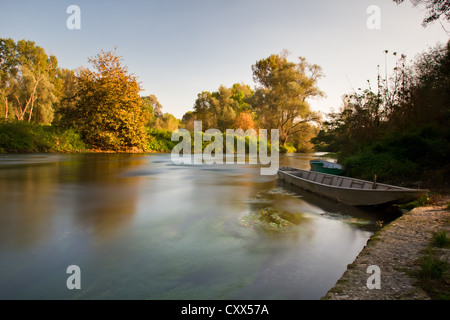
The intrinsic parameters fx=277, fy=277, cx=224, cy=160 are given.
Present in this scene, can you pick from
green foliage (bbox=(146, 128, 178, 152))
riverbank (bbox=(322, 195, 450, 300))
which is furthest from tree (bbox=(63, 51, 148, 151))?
riverbank (bbox=(322, 195, 450, 300))

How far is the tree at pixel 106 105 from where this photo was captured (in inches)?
1257

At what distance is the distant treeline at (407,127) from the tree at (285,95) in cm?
3094

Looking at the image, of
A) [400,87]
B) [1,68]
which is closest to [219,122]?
[1,68]

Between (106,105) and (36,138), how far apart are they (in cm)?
786

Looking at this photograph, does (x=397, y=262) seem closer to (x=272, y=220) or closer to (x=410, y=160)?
(x=272, y=220)

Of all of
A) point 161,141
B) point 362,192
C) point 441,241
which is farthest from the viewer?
point 161,141

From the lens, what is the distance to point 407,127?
1288 centimetres

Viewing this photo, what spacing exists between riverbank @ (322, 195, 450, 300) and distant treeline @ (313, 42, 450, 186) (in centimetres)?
511

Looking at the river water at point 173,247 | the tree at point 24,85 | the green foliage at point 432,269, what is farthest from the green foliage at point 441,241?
the tree at point 24,85

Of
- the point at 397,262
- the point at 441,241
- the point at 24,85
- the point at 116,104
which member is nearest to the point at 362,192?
the point at 441,241

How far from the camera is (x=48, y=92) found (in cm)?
5256

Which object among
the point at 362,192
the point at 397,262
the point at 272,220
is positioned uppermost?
the point at 362,192

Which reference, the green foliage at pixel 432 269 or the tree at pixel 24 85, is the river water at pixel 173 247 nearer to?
the green foliage at pixel 432 269

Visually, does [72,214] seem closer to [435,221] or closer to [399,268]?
[399,268]
